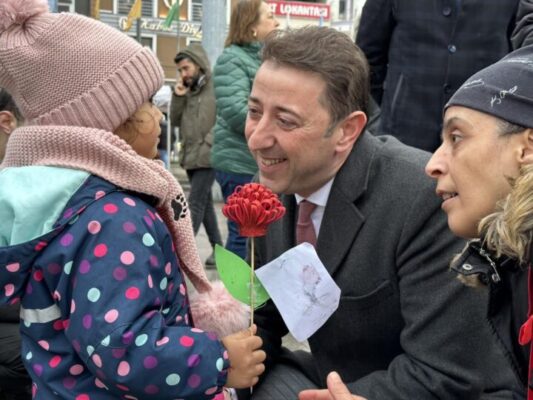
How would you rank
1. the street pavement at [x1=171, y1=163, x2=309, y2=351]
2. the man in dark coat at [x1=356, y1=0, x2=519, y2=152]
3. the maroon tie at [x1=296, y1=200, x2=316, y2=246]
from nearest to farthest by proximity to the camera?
the maroon tie at [x1=296, y1=200, x2=316, y2=246], the man in dark coat at [x1=356, y1=0, x2=519, y2=152], the street pavement at [x1=171, y1=163, x2=309, y2=351]

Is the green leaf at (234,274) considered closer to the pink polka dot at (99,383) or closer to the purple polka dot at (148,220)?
the purple polka dot at (148,220)

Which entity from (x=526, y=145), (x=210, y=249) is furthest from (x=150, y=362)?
(x=210, y=249)

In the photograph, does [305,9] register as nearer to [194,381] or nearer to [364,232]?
[364,232]

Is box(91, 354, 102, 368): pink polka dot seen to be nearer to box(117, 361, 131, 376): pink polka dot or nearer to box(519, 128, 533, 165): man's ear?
box(117, 361, 131, 376): pink polka dot

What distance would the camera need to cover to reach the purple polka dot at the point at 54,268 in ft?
5.43

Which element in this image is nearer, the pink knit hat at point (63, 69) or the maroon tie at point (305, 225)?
the pink knit hat at point (63, 69)

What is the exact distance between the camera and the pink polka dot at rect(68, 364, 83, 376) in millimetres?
1738

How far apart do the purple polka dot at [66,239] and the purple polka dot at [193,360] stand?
0.37m

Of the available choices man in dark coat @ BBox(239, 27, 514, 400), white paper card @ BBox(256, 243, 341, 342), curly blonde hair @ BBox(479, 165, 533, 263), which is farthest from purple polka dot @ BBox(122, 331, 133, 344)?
curly blonde hair @ BBox(479, 165, 533, 263)

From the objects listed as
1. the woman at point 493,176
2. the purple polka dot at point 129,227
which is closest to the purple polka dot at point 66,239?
the purple polka dot at point 129,227

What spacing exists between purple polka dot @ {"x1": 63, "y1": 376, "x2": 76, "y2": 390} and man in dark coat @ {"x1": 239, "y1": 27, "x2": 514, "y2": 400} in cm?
60

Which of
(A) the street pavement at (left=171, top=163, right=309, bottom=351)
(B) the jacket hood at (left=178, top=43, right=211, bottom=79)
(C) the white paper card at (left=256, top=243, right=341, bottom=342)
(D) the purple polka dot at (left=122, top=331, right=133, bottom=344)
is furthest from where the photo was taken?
(B) the jacket hood at (left=178, top=43, right=211, bottom=79)

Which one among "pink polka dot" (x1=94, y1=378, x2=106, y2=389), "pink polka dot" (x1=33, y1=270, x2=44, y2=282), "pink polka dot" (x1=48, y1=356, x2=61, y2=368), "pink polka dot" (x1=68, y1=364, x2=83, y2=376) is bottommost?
"pink polka dot" (x1=94, y1=378, x2=106, y2=389)

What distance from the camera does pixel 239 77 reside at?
15.3ft
